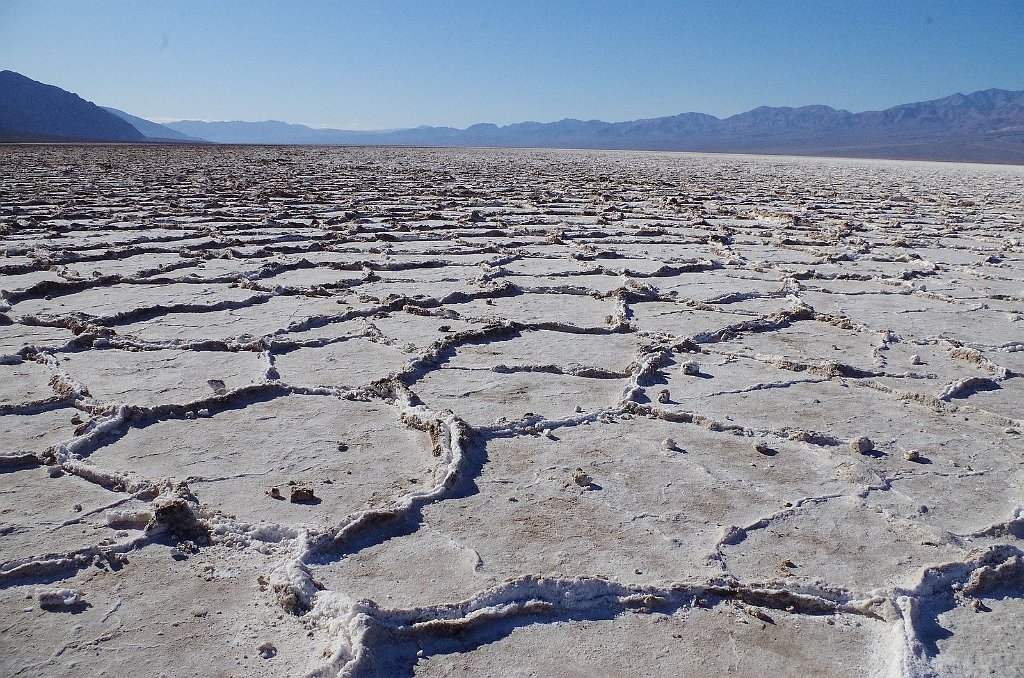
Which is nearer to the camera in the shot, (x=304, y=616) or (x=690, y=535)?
(x=304, y=616)

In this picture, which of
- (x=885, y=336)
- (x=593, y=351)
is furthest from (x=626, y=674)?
(x=885, y=336)

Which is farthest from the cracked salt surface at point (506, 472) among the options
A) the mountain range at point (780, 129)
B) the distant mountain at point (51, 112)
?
the distant mountain at point (51, 112)

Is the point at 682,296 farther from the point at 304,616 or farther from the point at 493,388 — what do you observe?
the point at 304,616

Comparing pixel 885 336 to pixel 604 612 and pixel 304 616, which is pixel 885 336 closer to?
pixel 604 612

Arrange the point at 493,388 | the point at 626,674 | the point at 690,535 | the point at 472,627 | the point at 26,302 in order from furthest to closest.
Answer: the point at 26,302 < the point at 493,388 < the point at 690,535 < the point at 472,627 < the point at 626,674

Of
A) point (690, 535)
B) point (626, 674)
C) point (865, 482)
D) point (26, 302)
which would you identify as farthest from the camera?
point (26, 302)

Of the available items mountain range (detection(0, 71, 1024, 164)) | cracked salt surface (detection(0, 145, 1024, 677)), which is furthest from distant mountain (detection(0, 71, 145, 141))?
cracked salt surface (detection(0, 145, 1024, 677))

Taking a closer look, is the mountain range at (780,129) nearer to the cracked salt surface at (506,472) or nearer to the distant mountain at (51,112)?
the distant mountain at (51,112)
